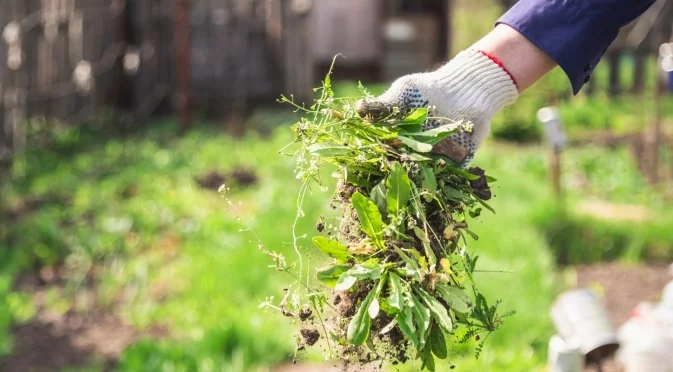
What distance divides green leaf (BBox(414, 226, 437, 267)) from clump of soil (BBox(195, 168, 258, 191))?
4.58 metres

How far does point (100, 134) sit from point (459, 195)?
6768 mm

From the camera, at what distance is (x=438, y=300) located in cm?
187

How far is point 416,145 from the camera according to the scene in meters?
1.88

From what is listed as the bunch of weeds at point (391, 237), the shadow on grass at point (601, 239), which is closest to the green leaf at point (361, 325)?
the bunch of weeds at point (391, 237)

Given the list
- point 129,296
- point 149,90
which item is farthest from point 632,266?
point 149,90

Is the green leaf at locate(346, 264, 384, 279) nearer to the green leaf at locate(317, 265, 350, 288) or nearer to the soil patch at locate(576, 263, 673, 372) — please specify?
the green leaf at locate(317, 265, 350, 288)

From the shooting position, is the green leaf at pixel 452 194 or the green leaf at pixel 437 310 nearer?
the green leaf at pixel 437 310

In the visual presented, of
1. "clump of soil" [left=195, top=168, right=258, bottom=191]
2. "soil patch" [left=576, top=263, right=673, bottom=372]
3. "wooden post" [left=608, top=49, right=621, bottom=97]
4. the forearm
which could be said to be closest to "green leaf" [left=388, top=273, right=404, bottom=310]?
the forearm

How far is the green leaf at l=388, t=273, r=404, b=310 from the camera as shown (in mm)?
1766

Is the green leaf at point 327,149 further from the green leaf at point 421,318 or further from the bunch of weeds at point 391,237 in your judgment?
the green leaf at point 421,318

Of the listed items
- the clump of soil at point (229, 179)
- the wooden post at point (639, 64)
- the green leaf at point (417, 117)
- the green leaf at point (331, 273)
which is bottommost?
the wooden post at point (639, 64)

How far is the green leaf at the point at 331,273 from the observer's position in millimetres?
1854

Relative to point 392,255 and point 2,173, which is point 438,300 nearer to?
point 392,255

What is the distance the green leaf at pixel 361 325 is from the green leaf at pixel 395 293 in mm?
47
